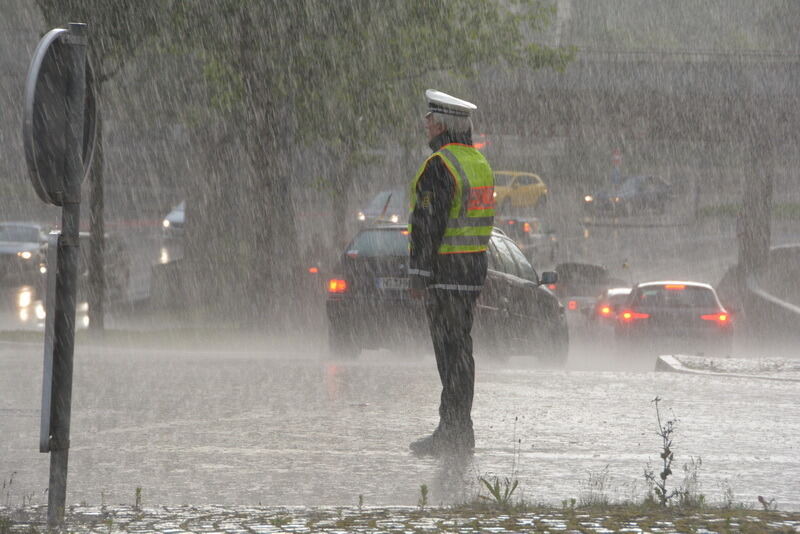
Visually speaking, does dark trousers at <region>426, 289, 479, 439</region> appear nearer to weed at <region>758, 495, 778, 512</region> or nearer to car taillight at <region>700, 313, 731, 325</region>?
weed at <region>758, 495, 778, 512</region>

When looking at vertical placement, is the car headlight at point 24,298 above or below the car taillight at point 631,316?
above

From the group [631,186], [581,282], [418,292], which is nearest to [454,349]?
[418,292]

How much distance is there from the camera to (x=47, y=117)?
5996 millimetres

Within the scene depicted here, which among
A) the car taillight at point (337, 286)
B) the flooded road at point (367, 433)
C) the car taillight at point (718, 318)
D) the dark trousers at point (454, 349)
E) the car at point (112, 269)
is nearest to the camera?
the flooded road at point (367, 433)

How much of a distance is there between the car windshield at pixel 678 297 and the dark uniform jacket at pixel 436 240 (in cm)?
1329

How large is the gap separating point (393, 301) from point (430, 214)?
7066 mm

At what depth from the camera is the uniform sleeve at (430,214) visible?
335 inches

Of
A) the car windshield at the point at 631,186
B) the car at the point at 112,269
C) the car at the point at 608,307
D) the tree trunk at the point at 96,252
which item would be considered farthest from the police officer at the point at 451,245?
the car windshield at the point at 631,186

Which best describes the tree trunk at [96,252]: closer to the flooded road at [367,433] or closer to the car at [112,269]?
the flooded road at [367,433]

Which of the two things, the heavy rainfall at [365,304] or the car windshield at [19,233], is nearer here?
the heavy rainfall at [365,304]

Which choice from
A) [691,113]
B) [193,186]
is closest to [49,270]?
[193,186]

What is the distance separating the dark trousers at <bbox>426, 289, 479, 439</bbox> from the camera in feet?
28.4

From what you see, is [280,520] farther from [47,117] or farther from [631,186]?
[631,186]

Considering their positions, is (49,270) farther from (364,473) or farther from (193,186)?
(193,186)
